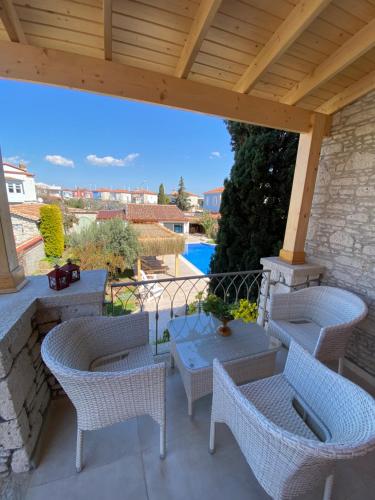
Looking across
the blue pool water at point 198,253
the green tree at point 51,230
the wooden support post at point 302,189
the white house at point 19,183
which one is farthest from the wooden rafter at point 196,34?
the white house at point 19,183

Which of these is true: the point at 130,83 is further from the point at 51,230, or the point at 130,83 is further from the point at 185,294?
the point at 51,230

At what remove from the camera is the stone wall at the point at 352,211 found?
6.47 ft

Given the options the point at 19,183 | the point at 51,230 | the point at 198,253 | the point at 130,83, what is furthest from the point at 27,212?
the point at 130,83

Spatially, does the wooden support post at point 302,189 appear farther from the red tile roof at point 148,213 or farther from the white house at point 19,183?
the white house at point 19,183

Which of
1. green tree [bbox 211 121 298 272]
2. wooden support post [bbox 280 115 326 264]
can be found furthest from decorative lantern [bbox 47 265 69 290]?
green tree [bbox 211 121 298 272]

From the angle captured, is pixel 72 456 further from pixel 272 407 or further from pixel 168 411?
pixel 272 407

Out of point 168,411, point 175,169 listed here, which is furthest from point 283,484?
point 175,169

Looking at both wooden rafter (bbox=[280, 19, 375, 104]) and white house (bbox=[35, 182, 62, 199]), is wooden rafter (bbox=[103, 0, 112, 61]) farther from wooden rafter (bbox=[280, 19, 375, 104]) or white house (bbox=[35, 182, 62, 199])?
white house (bbox=[35, 182, 62, 199])

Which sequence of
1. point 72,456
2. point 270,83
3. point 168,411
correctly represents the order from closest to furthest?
point 72,456, point 168,411, point 270,83

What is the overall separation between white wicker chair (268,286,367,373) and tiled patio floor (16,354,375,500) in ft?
2.11

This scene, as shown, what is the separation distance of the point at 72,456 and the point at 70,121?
22221 mm

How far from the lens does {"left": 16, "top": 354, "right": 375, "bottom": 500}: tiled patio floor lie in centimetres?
110

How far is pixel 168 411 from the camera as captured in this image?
156 centimetres

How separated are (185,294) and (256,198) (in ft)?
9.50
